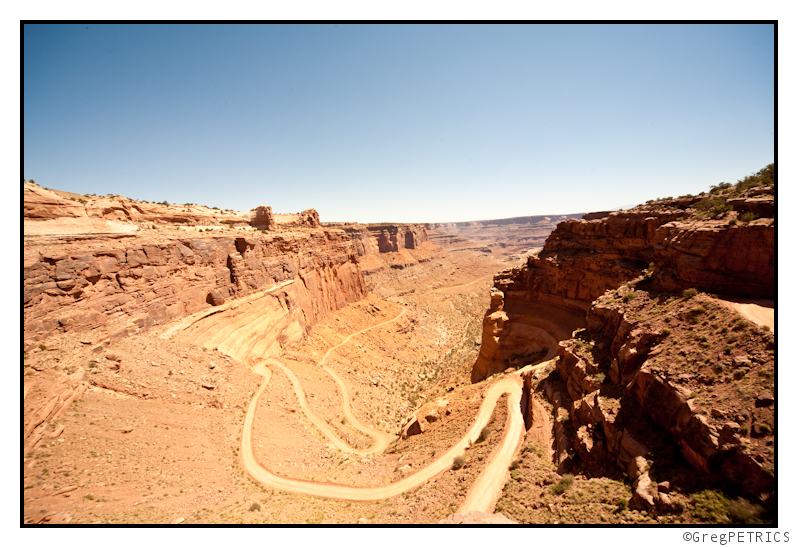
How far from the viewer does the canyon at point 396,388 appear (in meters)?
10.5

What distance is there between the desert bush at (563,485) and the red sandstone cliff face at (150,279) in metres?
28.9

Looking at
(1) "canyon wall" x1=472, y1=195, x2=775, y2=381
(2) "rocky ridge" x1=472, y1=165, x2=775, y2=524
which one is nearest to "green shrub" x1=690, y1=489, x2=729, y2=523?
(2) "rocky ridge" x1=472, y1=165, x2=775, y2=524

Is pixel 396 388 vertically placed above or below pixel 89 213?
below

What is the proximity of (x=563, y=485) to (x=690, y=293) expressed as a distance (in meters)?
10.8

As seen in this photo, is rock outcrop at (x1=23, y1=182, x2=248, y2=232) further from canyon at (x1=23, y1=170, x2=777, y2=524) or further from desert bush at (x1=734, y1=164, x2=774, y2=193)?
desert bush at (x1=734, y1=164, x2=774, y2=193)

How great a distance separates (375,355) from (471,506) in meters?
31.0

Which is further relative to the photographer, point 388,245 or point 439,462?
point 388,245

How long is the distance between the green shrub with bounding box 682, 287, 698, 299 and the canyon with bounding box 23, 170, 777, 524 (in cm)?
24

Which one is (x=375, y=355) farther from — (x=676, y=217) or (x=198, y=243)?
(x=676, y=217)

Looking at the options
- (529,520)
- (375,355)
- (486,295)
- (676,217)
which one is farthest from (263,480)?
(486,295)

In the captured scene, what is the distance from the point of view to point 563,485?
11781mm

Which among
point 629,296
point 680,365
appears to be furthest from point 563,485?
point 629,296

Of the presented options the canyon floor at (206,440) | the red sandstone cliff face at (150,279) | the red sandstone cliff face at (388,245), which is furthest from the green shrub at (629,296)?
the red sandstone cliff face at (388,245)

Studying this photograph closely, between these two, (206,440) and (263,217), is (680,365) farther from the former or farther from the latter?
(263,217)
